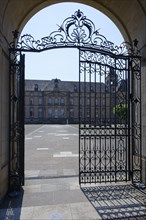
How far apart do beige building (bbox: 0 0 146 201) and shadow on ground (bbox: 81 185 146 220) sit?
82 centimetres

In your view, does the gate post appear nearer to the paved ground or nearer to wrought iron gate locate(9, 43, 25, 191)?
the paved ground

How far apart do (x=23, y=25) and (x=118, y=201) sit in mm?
5445

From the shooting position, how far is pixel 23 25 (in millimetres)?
6633

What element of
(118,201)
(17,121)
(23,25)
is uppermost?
(23,25)

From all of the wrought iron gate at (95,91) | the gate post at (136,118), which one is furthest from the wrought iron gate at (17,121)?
the gate post at (136,118)

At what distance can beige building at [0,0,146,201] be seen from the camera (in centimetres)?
516

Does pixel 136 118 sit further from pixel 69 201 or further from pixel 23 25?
pixel 23 25

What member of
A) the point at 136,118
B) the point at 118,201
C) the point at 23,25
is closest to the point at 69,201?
the point at 118,201

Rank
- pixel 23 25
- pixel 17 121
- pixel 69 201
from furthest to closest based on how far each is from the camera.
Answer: pixel 23 25 < pixel 17 121 < pixel 69 201

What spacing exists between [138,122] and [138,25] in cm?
275

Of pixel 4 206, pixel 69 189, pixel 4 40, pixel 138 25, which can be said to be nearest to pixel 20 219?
pixel 4 206

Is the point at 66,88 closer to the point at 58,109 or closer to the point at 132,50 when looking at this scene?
the point at 58,109

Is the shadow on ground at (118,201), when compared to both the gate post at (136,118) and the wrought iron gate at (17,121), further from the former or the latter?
the wrought iron gate at (17,121)

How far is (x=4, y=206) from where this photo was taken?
4746 millimetres
